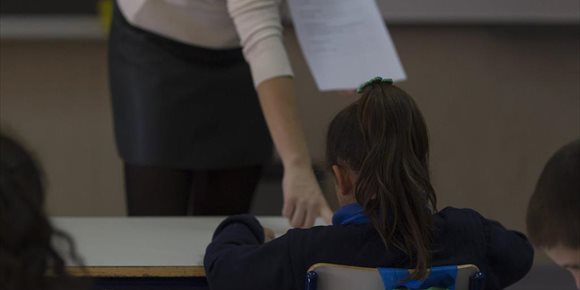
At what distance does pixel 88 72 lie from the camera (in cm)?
372

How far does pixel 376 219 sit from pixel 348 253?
0.07 m

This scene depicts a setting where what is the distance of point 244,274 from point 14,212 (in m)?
0.67

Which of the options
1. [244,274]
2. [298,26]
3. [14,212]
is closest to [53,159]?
[298,26]

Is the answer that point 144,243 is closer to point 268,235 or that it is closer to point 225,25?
point 268,235

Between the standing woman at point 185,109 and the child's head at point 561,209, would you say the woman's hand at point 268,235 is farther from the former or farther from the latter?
the child's head at point 561,209

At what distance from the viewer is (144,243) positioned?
205 cm

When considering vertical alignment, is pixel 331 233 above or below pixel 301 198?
above

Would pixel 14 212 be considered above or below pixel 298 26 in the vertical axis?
above

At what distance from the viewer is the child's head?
127 centimetres

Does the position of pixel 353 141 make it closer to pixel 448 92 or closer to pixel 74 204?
pixel 448 92

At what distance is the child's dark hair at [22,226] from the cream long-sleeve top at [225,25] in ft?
3.20

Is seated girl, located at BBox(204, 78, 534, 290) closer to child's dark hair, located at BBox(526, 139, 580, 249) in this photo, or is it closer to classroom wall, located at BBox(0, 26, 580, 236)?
child's dark hair, located at BBox(526, 139, 580, 249)

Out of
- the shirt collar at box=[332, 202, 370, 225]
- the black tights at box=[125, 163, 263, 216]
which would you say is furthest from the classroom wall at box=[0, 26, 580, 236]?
the shirt collar at box=[332, 202, 370, 225]

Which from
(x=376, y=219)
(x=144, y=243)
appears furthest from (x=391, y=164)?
(x=144, y=243)
